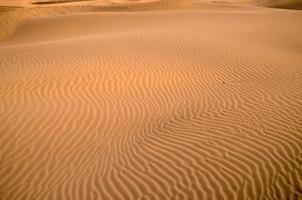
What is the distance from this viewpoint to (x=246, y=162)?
174 inches

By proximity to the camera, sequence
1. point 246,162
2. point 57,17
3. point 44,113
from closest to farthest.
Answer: point 246,162, point 44,113, point 57,17

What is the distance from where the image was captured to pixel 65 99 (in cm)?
697

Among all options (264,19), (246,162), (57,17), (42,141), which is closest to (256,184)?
(246,162)

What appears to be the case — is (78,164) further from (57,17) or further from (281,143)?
(57,17)

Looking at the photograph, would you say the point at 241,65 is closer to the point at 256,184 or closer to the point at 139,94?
the point at 139,94

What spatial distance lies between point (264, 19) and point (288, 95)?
41.1 ft

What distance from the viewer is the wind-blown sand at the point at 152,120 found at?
4.31 metres

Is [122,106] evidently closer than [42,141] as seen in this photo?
No

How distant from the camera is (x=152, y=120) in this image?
6180 millimetres

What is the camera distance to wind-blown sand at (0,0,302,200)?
4309mm

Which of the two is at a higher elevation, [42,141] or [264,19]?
[264,19]

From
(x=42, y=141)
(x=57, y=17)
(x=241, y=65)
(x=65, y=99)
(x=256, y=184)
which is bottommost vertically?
(x=256, y=184)

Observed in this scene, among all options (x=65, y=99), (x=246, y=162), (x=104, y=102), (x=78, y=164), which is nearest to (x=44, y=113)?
(x=65, y=99)

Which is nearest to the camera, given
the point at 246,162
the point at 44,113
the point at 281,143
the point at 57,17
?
the point at 246,162
